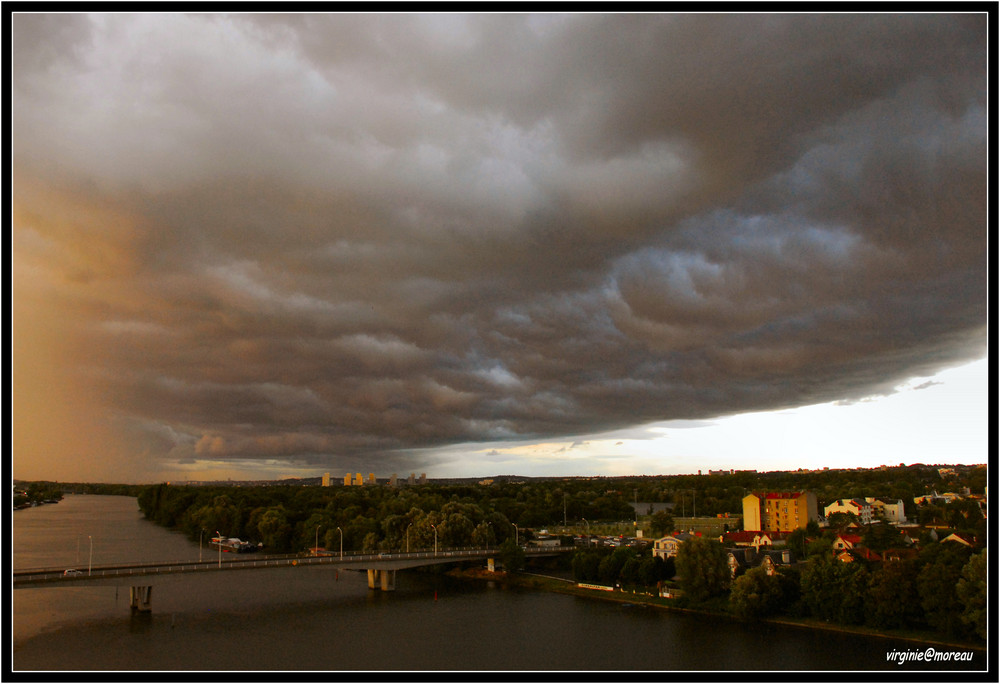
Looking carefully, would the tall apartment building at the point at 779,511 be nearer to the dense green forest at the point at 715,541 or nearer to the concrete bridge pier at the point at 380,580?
the dense green forest at the point at 715,541

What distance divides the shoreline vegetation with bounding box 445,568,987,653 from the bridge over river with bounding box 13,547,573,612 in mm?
1529

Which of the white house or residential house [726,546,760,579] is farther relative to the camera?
the white house

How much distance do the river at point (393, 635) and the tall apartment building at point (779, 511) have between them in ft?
82.0

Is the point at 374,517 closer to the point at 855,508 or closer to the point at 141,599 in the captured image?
the point at 141,599

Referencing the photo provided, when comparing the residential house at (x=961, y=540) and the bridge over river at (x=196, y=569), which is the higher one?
the residential house at (x=961, y=540)

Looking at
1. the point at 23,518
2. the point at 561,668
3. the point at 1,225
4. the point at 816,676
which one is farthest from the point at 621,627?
the point at 23,518

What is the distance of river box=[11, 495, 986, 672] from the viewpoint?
22562 millimetres

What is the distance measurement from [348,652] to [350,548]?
31666mm

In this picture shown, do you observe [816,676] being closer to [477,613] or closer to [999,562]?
[999,562]

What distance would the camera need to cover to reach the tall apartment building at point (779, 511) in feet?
175

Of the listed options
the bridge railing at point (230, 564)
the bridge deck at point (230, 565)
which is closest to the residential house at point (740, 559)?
the bridge deck at point (230, 565)

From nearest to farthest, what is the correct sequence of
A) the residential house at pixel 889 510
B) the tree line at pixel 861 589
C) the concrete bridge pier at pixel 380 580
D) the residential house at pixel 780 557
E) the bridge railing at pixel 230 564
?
the tree line at pixel 861 589 → the bridge railing at pixel 230 564 → the residential house at pixel 780 557 → the concrete bridge pier at pixel 380 580 → the residential house at pixel 889 510

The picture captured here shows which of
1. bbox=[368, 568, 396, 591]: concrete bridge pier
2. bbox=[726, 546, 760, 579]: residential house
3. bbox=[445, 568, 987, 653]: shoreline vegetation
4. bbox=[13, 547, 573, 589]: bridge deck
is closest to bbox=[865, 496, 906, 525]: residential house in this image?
bbox=[726, 546, 760, 579]: residential house

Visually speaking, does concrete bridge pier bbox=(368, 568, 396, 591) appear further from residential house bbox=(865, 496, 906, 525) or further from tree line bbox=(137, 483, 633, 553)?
residential house bbox=(865, 496, 906, 525)
